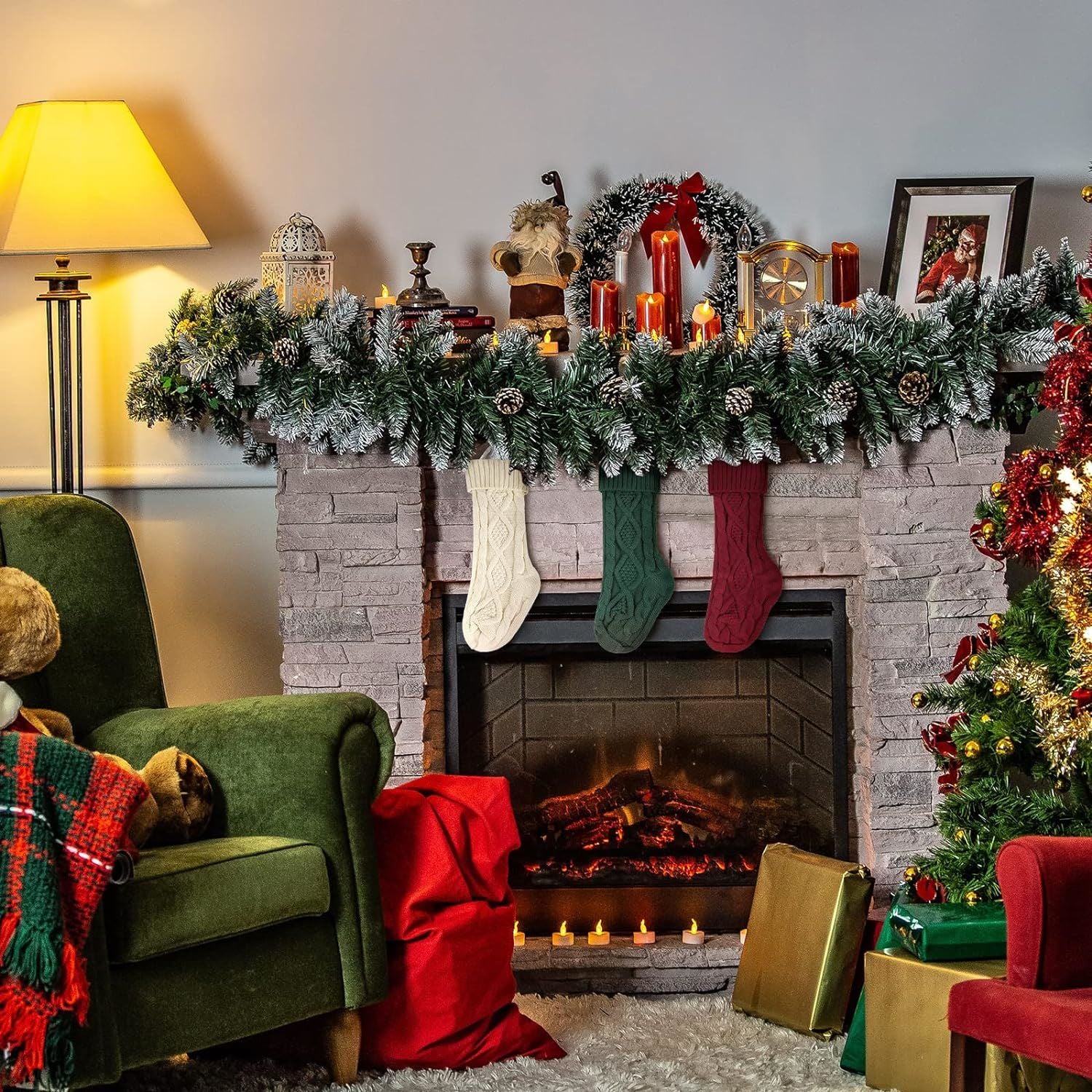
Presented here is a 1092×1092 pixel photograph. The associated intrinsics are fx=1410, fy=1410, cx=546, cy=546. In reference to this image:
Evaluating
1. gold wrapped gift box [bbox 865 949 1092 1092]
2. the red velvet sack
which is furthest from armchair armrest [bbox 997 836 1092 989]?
the red velvet sack

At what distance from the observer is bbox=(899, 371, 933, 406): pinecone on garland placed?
105 inches

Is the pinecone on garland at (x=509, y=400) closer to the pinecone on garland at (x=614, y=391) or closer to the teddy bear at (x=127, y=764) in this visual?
the pinecone on garland at (x=614, y=391)

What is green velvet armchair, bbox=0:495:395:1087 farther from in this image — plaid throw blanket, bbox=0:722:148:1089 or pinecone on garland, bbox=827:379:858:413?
pinecone on garland, bbox=827:379:858:413

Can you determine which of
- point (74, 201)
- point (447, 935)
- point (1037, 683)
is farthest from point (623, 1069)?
point (74, 201)

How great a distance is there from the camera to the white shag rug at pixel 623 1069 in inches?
88.6

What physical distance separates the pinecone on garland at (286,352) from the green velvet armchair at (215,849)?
430 millimetres

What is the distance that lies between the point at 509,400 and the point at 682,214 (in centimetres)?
67

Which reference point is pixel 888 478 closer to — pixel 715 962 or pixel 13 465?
pixel 715 962

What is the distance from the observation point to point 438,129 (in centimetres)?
314

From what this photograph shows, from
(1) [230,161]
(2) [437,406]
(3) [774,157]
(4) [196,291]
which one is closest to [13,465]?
(4) [196,291]

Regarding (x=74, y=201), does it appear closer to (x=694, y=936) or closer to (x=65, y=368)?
(x=65, y=368)

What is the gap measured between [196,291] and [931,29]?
1728mm

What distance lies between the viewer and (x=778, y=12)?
3.11 metres

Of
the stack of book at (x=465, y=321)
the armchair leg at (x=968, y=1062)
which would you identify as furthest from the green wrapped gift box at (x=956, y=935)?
the stack of book at (x=465, y=321)
